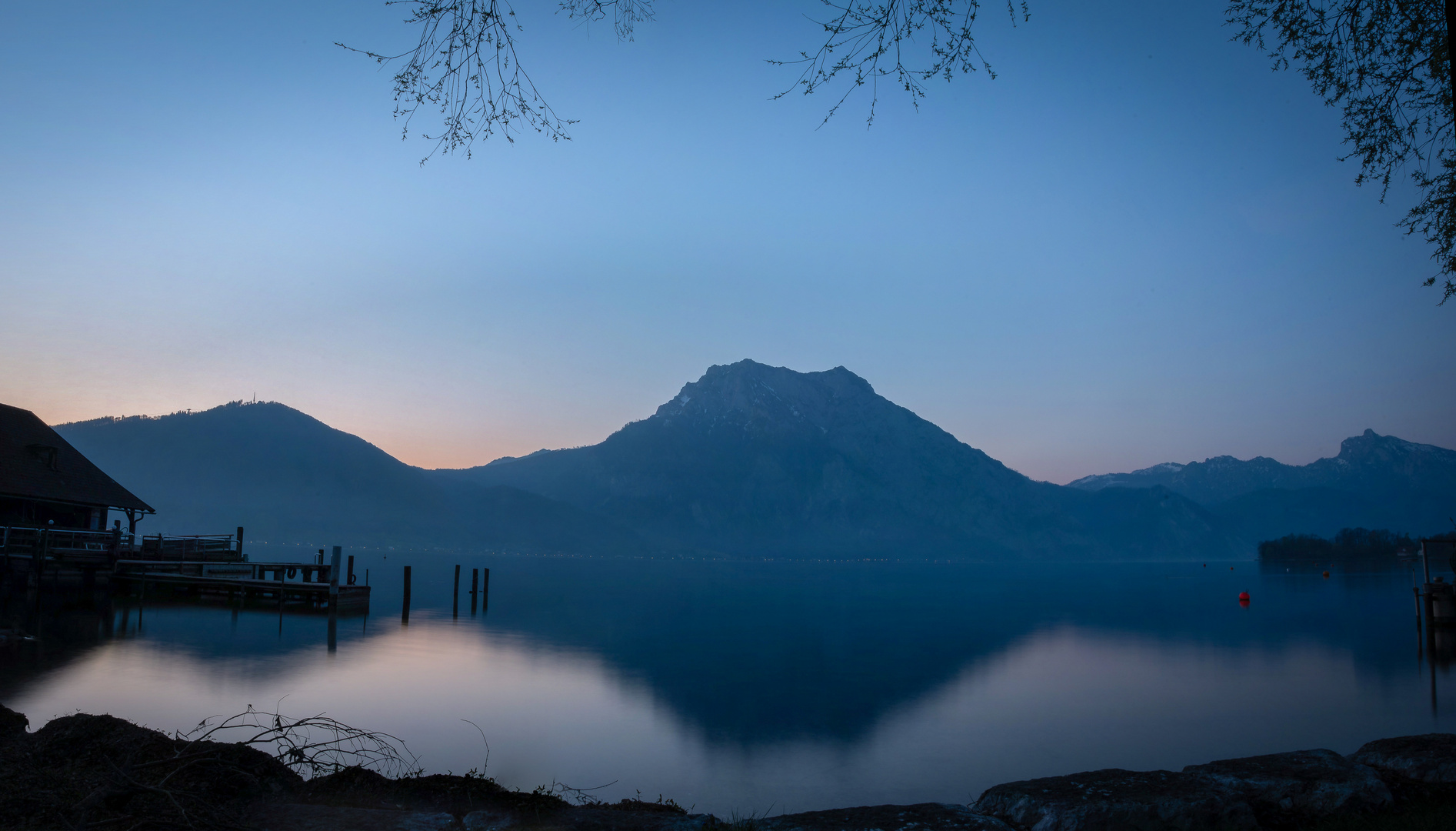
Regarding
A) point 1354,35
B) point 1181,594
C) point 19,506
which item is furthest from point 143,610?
point 1181,594

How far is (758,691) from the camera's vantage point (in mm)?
25516

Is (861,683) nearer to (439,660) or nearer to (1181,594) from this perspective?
(439,660)

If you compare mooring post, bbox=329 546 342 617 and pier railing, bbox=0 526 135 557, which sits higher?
pier railing, bbox=0 526 135 557

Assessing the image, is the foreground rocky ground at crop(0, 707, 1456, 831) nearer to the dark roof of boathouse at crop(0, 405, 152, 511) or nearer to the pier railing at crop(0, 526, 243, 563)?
the pier railing at crop(0, 526, 243, 563)

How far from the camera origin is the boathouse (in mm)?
36531

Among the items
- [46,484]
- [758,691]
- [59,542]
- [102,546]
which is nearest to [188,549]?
[102,546]

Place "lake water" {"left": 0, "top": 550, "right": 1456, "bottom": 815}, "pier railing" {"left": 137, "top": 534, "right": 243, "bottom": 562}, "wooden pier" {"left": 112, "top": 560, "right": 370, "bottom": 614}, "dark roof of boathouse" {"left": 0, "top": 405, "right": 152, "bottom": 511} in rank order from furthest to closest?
"pier railing" {"left": 137, "top": 534, "right": 243, "bottom": 562}
"wooden pier" {"left": 112, "top": 560, "right": 370, "bottom": 614}
"dark roof of boathouse" {"left": 0, "top": 405, "right": 152, "bottom": 511}
"lake water" {"left": 0, "top": 550, "right": 1456, "bottom": 815}

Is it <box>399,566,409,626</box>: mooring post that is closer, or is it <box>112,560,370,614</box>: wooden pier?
<box>399,566,409,626</box>: mooring post

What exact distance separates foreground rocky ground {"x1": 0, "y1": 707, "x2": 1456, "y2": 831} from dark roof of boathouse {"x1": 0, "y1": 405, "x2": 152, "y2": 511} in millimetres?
37492

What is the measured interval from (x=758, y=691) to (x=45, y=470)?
36883mm

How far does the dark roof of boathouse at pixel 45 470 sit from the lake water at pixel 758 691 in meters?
6.28

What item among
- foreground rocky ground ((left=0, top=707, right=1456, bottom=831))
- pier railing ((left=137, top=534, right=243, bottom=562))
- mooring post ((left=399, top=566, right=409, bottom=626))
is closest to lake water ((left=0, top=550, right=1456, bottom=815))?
mooring post ((left=399, top=566, right=409, bottom=626))

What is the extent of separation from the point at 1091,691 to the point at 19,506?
46357 millimetres

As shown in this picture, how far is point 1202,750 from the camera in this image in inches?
703
